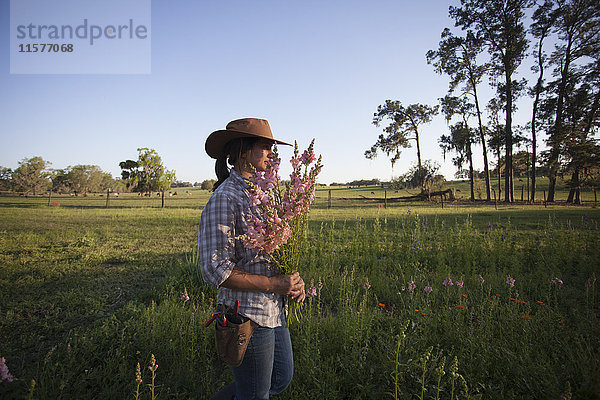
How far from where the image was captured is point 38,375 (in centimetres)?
262

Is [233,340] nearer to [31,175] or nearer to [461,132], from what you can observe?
[461,132]

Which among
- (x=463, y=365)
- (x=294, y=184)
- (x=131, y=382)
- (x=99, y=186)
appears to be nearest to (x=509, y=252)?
(x=463, y=365)

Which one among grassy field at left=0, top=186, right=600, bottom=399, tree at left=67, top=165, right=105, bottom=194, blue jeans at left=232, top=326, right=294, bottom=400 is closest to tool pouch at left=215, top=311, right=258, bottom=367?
blue jeans at left=232, top=326, right=294, bottom=400

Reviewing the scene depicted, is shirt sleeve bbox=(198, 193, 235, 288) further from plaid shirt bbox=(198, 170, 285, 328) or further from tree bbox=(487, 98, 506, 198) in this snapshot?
tree bbox=(487, 98, 506, 198)

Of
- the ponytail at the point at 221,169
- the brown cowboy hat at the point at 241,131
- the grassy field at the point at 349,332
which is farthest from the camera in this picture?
the grassy field at the point at 349,332

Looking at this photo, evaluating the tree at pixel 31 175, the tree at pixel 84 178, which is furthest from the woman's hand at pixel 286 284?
the tree at pixel 84 178

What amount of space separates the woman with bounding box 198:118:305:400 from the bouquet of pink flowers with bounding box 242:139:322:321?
0.08 m

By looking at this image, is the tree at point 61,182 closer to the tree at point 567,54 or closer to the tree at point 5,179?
the tree at point 5,179

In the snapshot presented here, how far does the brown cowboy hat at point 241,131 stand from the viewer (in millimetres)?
1800

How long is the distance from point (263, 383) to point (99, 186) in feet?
281

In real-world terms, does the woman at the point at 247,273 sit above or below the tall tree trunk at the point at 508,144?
below

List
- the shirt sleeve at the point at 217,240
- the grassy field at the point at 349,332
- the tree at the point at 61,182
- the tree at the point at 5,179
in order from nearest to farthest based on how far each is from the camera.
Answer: the shirt sleeve at the point at 217,240
the grassy field at the point at 349,332
the tree at the point at 5,179
the tree at the point at 61,182

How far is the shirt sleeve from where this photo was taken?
5.11 ft

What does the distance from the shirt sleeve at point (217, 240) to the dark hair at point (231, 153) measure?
0.33m
